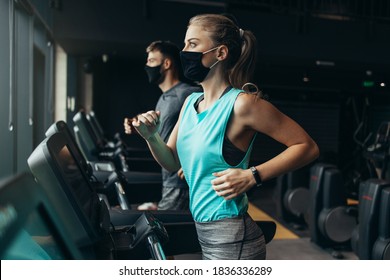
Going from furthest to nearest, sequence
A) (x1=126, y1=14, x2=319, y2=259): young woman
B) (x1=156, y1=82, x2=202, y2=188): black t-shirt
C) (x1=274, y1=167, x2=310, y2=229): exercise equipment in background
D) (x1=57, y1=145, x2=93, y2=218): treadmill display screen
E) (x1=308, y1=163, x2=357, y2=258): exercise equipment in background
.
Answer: (x1=274, y1=167, x2=310, y2=229): exercise equipment in background < (x1=308, y1=163, x2=357, y2=258): exercise equipment in background < (x1=156, y1=82, x2=202, y2=188): black t-shirt < (x1=126, y1=14, x2=319, y2=259): young woman < (x1=57, y1=145, x2=93, y2=218): treadmill display screen

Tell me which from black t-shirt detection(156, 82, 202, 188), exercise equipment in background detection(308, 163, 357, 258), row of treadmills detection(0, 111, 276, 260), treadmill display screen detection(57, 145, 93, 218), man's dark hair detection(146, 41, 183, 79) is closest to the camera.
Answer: row of treadmills detection(0, 111, 276, 260)

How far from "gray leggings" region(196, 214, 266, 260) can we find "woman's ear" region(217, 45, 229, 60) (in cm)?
42

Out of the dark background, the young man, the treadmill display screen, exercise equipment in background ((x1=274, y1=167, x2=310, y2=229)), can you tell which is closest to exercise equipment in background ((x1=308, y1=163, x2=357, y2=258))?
exercise equipment in background ((x1=274, y1=167, x2=310, y2=229))

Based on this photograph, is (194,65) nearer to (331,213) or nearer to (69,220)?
(69,220)

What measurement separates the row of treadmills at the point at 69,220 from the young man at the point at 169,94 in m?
0.24

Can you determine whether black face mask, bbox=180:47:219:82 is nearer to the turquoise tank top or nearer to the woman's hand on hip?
the turquoise tank top

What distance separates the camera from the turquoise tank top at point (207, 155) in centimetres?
101

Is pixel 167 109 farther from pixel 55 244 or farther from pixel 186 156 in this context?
pixel 55 244

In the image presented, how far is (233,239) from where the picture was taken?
1.09 m

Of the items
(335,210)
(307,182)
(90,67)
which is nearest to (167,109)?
(335,210)

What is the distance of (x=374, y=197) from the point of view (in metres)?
2.33

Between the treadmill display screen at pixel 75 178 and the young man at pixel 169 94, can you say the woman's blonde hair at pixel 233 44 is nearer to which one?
the treadmill display screen at pixel 75 178

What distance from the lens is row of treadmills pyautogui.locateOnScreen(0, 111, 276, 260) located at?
1.70 feet

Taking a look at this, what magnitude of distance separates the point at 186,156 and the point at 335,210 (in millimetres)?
2337
